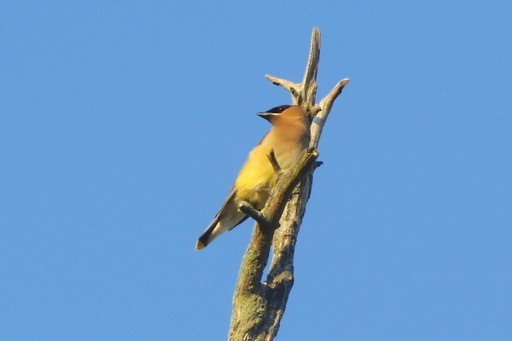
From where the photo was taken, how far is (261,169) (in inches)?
316

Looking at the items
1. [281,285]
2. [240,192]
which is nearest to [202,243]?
[240,192]

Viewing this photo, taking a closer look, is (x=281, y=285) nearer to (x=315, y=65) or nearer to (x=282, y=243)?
(x=282, y=243)

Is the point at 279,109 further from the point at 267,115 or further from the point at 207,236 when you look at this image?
the point at 207,236

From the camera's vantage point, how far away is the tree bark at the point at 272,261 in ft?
21.5

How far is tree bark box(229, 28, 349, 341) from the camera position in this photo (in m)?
6.56

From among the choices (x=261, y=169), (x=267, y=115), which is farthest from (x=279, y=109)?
(x=261, y=169)

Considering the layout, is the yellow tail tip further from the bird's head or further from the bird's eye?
the bird's eye

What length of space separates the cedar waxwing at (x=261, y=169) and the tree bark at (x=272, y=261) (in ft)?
0.84

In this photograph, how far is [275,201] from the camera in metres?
6.60

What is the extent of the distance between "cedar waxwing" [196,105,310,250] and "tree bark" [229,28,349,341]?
256mm

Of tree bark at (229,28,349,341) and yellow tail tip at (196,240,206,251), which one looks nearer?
tree bark at (229,28,349,341)

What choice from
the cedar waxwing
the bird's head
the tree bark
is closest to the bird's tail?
the cedar waxwing

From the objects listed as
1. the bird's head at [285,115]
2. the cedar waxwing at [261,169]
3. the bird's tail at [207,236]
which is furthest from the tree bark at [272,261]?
the bird's tail at [207,236]

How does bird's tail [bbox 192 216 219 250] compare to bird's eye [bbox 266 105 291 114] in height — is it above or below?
below
